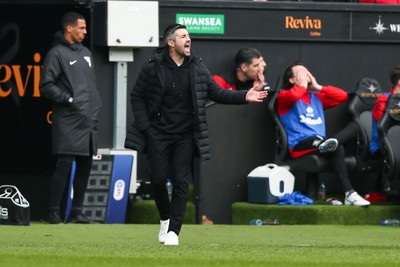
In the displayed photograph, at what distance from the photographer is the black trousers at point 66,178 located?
16141 mm

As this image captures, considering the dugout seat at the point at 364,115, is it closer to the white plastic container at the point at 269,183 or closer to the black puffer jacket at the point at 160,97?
the white plastic container at the point at 269,183

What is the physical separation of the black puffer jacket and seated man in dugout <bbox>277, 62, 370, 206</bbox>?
3.98 metres

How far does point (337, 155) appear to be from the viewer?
1712 centimetres

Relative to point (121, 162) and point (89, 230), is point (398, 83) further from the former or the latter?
point (89, 230)

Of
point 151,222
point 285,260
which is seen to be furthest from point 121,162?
point 285,260

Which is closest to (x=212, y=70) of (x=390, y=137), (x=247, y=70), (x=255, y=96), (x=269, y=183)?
(x=247, y=70)

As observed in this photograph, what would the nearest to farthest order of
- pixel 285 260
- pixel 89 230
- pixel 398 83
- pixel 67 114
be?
pixel 285 260
pixel 89 230
pixel 67 114
pixel 398 83

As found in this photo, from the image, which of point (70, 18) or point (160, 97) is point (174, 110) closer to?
point (160, 97)

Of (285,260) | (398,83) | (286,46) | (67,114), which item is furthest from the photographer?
(286,46)

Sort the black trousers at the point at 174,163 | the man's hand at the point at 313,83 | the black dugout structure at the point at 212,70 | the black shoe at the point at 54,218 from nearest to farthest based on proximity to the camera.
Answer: the black trousers at the point at 174,163
the black shoe at the point at 54,218
the man's hand at the point at 313,83
the black dugout structure at the point at 212,70

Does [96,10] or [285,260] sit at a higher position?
[96,10]

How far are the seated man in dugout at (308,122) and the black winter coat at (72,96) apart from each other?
2.35 meters

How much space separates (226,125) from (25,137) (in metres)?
2.47

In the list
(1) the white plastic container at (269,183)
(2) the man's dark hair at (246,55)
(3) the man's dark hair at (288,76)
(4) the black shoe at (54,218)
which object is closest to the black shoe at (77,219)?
(4) the black shoe at (54,218)
